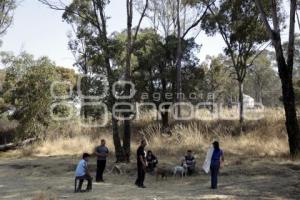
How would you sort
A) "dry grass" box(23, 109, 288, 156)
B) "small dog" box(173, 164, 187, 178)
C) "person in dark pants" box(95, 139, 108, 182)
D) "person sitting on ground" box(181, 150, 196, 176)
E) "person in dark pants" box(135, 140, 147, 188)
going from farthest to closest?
"dry grass" box(23, 109, 288, 156) → "person sitting on ground" box(181, 150, 196, 176) → "small dog" box(173, 164, 187, 178) → "person in dark pants" box(95, 139, 108, 182) → "person in dark pants" box(135, 140, 147, 188)

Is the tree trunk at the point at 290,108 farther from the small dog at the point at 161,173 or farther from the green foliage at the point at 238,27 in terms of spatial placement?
the green foliage at the point at 238,27

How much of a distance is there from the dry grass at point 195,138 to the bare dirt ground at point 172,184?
6.48ft

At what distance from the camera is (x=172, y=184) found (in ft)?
58.1

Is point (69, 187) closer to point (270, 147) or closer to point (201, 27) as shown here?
point (270, 147)

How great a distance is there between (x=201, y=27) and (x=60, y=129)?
11.7 m

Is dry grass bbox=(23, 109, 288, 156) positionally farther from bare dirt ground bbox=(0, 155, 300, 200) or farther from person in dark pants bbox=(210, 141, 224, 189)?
person in dark pants bbox=(210, 141, 224, 189)

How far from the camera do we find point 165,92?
115 ft

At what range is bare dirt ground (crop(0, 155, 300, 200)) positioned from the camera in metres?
15.0

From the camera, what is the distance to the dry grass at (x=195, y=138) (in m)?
23.9

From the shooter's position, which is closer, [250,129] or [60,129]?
[250,129]

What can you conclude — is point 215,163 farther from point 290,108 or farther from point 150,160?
point 290,108

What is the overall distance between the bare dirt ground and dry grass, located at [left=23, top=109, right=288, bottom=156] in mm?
1976

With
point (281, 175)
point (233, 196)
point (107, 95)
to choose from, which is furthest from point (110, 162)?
point (233, 196)

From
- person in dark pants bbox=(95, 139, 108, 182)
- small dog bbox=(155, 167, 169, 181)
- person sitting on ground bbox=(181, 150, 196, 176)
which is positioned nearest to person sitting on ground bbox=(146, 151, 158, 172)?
small dog bbox=(155, 167, 169, 181)
